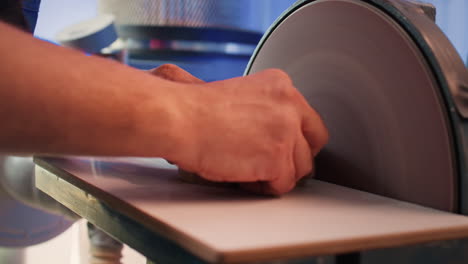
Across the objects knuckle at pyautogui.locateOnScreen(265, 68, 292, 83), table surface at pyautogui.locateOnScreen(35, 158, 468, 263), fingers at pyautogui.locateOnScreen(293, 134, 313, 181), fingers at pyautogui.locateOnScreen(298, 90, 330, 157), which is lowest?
table surface at pyautogui.locateOnScreen(35, 158, 468, 263)

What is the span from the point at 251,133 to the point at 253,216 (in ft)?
0.39

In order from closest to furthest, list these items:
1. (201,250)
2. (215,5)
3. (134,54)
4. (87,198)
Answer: (201,250) → (87,198) → (215,5) → (134,54)

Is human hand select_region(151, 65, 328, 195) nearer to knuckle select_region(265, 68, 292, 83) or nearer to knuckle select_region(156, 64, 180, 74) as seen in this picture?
knuckle select_region(265, 68, 292, 83)

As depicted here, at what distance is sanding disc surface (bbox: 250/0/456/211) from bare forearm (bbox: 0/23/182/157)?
29 cm

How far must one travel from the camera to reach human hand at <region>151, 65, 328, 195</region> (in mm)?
562

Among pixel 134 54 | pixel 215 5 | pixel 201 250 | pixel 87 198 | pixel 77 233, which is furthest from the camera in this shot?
Answer: pixel 77 233

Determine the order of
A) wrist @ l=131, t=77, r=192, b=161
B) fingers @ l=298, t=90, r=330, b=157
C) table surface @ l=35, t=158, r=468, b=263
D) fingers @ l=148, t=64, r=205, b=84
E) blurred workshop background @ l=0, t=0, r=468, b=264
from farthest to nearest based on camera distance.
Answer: blurred workshop background @ l=0, t=0, r=468, b=264, fingers @ l=148, t=64, r=205, b=84, fingers @ l=298, t=90, r=330, b=157, wrist @ l=131, t=77, r=192, b=161, table surface @ l=35, t=158, r=468, b=263

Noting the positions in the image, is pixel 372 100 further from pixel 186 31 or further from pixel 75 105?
pixel 186 31

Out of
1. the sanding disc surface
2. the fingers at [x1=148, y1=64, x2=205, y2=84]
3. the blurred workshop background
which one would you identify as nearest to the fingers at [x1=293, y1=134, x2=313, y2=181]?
the sanding disc surface

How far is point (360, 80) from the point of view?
701mm

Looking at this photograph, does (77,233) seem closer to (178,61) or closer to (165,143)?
(178,61)

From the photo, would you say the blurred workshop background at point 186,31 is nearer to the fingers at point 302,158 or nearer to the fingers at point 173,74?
the fingers at point 173,74

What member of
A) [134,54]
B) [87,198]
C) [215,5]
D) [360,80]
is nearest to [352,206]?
[360,80]

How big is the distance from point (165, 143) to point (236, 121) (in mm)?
93
